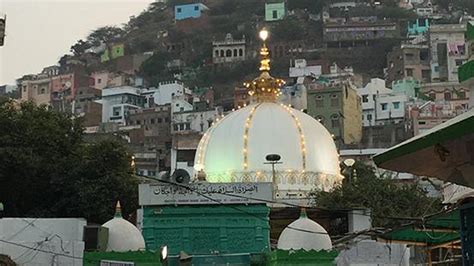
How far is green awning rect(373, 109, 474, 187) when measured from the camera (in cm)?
481

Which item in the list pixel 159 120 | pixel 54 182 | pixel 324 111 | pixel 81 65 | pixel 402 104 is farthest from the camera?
pixel 81 65

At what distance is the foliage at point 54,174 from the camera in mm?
27469

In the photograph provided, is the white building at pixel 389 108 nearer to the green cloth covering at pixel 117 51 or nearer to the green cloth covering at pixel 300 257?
the green cloth covering at pixel 117 51

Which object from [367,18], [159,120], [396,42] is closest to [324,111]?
[159,120]

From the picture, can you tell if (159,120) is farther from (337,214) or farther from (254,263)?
(254,263)

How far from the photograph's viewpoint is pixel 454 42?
86000mm

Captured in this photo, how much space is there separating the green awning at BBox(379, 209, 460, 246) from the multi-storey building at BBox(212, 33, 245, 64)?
9206 cm

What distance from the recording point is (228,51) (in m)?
105

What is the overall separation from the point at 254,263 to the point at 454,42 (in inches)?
2862

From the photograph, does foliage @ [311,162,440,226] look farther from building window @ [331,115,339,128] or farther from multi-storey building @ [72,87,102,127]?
multi-storey building @ [72,87,102,127]

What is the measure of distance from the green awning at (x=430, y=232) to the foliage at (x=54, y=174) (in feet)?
56.9

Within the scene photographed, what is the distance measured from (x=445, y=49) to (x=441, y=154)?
277ft

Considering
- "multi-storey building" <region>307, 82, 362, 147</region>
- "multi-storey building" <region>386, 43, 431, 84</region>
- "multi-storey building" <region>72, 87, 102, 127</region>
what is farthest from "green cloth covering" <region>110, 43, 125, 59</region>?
"multi-storey building" <region>307, 82, 362, 147</region>

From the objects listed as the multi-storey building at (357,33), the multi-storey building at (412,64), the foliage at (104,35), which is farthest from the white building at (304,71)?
the foliage at (104,35)
